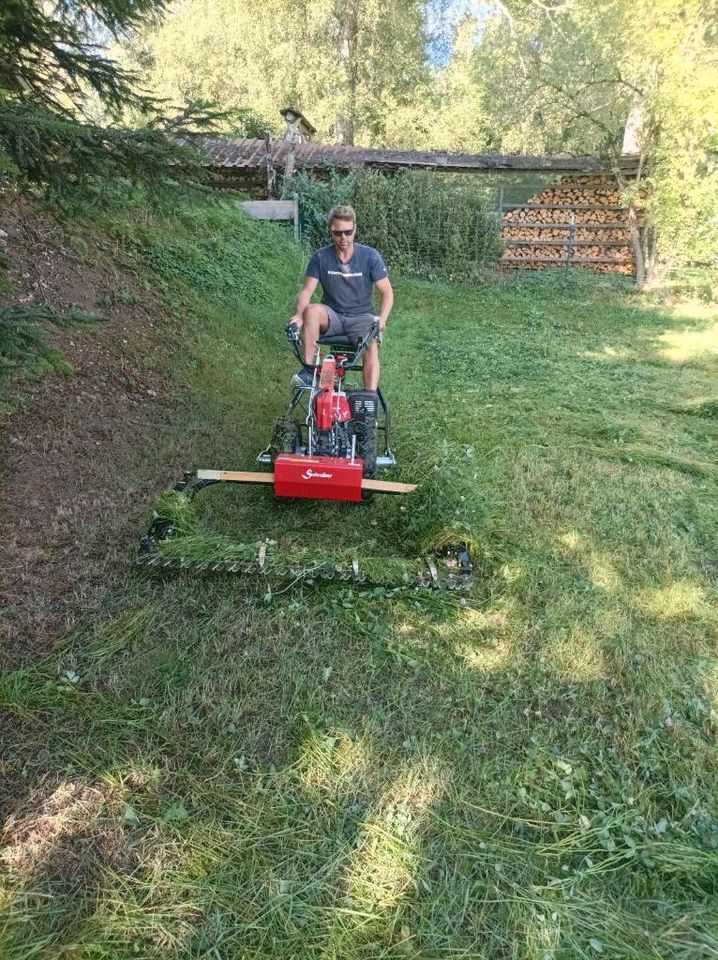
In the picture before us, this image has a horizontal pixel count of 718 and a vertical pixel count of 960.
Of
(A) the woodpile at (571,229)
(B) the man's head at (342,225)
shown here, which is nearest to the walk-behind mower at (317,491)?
(B) the man's head at (342,225)

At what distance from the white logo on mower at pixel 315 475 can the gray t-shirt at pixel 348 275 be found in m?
1.70

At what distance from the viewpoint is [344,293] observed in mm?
4605

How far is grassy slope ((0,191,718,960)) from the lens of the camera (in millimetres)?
1762

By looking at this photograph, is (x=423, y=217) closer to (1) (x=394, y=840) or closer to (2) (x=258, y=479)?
(2) (x=258, y=479)

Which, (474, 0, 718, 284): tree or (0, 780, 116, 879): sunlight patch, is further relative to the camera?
(474, 0, 718, 284): tree

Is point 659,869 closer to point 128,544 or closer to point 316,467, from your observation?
point 316,467

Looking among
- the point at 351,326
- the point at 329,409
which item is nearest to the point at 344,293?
the point at 351,326

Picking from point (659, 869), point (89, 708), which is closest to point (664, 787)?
point (659, 869)

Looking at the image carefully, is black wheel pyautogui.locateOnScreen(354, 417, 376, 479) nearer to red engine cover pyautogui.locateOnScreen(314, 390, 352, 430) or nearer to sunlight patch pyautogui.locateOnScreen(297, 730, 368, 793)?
red engine cover pyautogui.locateOnScreen(314, 390, 352, 430)

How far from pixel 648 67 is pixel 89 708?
1464cm

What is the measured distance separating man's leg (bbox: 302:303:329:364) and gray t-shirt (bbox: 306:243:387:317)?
0.23m

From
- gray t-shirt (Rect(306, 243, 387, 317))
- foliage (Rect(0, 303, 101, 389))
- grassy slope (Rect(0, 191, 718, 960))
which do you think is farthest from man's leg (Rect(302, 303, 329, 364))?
foliage (Rect(0, 303, 101, 389))

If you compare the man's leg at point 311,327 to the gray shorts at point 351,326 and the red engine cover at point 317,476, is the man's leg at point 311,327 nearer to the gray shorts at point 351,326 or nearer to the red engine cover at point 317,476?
the gray shorts at point 351,326

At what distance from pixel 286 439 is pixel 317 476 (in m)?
0.63
